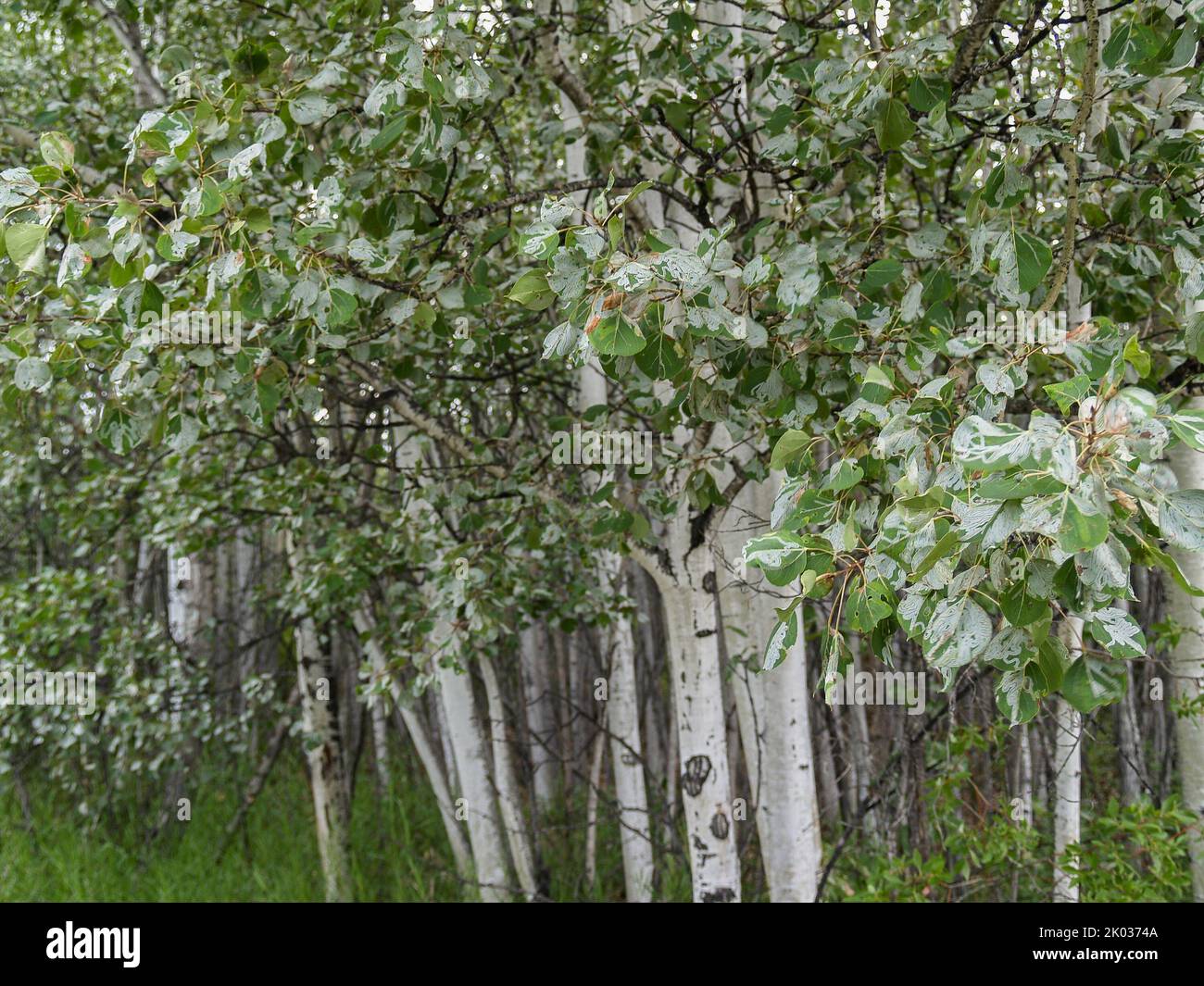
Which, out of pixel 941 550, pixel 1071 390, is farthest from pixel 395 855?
pixel 1071 390

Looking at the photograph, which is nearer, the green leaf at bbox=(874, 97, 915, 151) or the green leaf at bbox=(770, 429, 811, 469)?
the green leaf at bbox=(770, 429, 811, 469)

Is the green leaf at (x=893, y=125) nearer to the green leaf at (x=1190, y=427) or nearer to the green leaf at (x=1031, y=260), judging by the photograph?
the green leaf at (x=1031, y=260)

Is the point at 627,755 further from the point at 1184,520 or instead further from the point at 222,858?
the point at 1184,520

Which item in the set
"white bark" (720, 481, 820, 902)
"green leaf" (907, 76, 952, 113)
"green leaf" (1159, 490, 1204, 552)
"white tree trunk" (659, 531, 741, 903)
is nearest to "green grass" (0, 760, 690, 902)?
"white bark" (720, 481, 820, 902)

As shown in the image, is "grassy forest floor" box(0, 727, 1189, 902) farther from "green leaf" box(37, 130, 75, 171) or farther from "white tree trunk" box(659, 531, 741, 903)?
"green leaf" box(37, 130, 75, 171)

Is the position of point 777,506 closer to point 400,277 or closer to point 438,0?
point 400,277

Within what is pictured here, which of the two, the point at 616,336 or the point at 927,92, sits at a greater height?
the point at 927,92

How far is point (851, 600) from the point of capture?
1079 millimetres

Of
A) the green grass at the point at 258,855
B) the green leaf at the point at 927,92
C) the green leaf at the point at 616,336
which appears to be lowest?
the green grass at the point at 258,855

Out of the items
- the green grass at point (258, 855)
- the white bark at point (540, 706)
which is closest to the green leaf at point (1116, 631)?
the green grass at point (258, 855)

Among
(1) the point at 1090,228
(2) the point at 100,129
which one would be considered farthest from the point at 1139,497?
(2) the point at 100,129

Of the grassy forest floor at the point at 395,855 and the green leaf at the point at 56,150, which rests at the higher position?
the green leaf at the point at 56,150

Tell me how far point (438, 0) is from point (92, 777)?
475cm

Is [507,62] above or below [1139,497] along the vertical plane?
above
